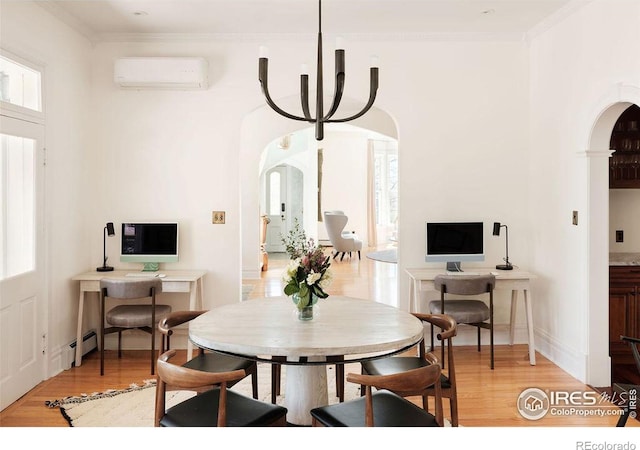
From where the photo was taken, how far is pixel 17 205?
3.76m

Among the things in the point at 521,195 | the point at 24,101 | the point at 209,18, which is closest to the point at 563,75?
the point at 521,195

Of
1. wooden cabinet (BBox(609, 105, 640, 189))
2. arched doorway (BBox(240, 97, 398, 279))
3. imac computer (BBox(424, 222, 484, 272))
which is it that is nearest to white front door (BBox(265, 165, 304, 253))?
arched doorway (BBox(240, 97, 398, 279))

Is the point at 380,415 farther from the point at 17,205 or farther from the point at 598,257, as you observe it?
the point at 17,205

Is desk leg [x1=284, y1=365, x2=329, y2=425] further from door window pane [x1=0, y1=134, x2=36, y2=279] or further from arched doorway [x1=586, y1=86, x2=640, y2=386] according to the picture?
arched doorway [x1=586, y1=86, x2=640, y2=386]

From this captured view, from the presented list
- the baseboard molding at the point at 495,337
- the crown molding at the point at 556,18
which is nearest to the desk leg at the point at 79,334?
the baseboard molding at the point at 495,337

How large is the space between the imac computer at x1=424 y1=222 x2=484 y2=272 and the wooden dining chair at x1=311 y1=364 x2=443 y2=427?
8.20 ft

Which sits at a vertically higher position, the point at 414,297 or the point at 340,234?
the point at 340,234

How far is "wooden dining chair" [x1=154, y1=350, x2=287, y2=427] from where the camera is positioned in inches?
85.5

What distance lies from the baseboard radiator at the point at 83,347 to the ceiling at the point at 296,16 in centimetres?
276

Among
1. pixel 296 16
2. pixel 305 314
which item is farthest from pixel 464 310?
pixel 296 16

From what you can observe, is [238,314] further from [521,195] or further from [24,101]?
[521,195]

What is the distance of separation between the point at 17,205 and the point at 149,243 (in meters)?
1.28
